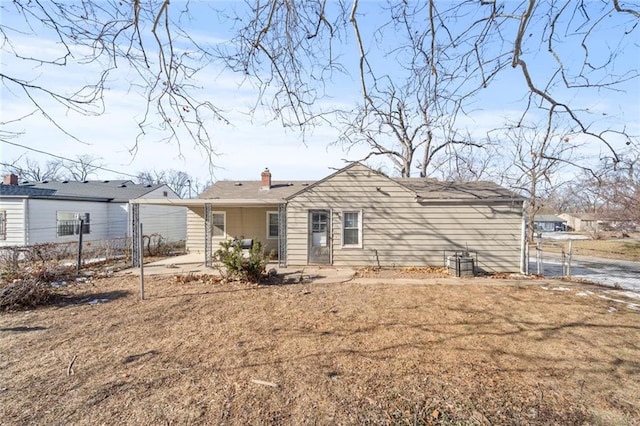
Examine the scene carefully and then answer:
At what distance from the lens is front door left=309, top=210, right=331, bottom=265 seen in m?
10.8

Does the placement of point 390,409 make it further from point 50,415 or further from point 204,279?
point 204,279

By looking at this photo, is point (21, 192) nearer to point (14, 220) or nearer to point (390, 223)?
point (14, 220)

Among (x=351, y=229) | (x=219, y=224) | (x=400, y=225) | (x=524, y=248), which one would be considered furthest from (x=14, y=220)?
(x=524, y=248)

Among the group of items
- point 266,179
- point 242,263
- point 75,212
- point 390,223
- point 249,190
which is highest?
point 266,179

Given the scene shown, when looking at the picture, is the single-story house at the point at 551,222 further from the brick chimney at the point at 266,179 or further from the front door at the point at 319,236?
the front door at the point at 319,236

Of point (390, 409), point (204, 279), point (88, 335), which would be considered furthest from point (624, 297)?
point (88, 335)

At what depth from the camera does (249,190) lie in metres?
15.0

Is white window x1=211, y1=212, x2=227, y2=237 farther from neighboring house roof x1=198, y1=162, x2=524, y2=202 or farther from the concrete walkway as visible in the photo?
the concrete walkway

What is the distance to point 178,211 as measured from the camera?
20.5m

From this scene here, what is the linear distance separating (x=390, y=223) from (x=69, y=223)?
15.2 metres

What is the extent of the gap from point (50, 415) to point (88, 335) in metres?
2.26

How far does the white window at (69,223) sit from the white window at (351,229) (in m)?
12.2

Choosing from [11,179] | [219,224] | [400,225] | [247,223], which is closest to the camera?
[400,225]

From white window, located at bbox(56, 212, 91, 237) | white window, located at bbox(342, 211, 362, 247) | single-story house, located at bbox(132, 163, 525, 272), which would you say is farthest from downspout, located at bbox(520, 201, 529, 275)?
white window, located at bbox(56, 212, 91, 237)
